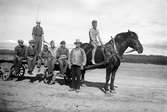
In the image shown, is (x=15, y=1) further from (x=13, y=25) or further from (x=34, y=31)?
(x=34, y=31)

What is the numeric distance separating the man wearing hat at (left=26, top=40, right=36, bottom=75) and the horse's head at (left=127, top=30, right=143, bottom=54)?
458 centimetres

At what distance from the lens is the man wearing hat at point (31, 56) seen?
9.84 m

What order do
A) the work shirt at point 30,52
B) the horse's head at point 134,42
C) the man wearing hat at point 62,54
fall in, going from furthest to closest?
the work shirt at point 30,52 → the man wearing hat at point 62,54 → the horse's head at point 134,42

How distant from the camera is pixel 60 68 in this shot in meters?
9.64

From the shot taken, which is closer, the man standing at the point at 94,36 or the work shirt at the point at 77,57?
the work shirt at the point at 77,57

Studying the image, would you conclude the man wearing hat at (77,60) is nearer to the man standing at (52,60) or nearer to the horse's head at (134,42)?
the man standing at (52,60)

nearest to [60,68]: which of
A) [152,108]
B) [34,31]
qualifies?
[34,31]

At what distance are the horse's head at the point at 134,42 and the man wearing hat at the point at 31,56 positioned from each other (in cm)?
458

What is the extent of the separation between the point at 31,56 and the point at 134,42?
500 centimetres

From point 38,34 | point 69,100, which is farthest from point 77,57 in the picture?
point 38,34

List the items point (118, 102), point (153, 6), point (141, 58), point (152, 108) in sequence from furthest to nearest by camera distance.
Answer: point (141, 58), point (153, 6), point (118, 102), point (152, 108)

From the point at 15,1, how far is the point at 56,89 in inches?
154

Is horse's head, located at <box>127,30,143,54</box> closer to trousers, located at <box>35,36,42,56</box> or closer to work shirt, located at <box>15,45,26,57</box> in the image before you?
trousers, located at <box>35,36,42,56</box>

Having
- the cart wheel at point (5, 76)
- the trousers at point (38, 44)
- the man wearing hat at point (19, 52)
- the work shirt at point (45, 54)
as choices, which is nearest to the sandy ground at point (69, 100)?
the cart wheel at point (5, 76)
